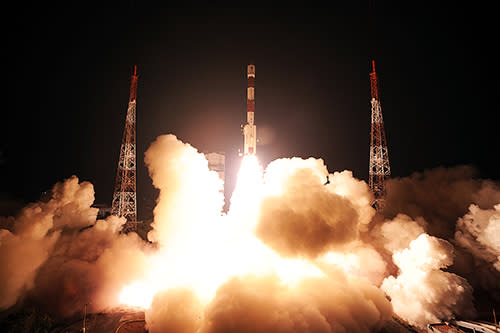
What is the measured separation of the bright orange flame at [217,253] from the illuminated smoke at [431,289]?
17.4 feet

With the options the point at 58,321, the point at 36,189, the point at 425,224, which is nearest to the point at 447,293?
the point at 425,224

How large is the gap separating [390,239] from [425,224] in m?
3.58

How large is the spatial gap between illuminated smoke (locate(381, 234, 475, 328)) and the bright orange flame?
5318 mm

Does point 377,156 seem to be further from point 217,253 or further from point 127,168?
point 127,168

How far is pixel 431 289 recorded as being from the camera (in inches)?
653

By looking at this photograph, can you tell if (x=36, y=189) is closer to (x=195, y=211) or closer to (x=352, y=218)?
(x=195, y=211)

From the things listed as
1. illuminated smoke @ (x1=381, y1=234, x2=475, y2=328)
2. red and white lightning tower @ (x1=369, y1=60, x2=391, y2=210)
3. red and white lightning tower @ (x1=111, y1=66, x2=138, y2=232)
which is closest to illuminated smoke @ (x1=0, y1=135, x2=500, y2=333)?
illuminated smoke @ (x1=381, y1=234, x2=475, y2=328)

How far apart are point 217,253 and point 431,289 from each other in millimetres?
11963

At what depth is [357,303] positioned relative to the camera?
15.1 meters

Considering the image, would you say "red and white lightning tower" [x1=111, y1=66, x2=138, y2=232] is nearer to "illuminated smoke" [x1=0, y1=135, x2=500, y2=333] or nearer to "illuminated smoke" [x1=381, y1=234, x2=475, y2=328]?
"illuminated smoke" [x1=0, y1=135, x2=500, y2=333]

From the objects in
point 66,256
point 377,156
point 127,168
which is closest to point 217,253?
point 66,256

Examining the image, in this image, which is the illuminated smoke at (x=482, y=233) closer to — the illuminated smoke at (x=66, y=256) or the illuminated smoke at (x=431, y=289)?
the illuminated smoke at (x=431, y=289)

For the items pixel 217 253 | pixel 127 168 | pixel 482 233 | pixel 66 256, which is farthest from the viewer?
pixel 127 168

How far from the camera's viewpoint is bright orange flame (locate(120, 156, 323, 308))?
1708 cm
